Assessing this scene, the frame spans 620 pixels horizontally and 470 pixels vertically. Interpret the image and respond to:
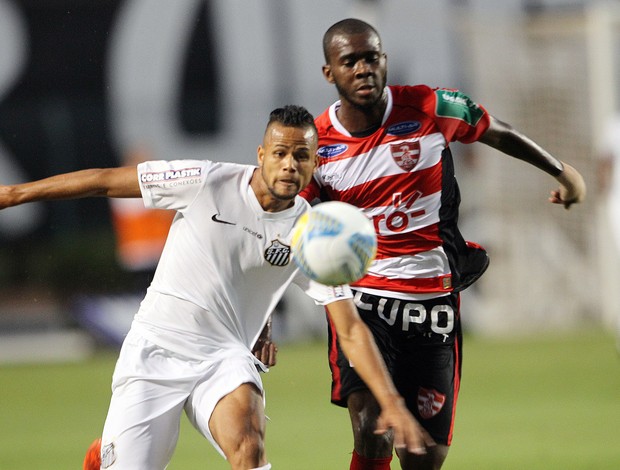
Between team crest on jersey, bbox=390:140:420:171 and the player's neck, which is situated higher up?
the player's neck

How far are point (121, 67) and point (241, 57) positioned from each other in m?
1.99

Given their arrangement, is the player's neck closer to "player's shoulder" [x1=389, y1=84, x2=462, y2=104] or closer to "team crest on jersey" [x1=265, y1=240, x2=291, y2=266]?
"player's shoulder" [x1=389, y1=84, x2=462, y2=104]

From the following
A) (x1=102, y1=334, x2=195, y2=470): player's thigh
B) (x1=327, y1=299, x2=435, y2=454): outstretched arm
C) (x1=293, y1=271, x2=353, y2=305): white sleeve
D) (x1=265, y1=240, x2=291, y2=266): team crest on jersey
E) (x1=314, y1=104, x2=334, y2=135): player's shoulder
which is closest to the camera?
(x1=327, y1=299, x2=435, y2=454): outstretched arm

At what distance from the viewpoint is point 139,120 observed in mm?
18516

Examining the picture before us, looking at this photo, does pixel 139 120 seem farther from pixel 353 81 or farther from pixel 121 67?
pixel 353 81

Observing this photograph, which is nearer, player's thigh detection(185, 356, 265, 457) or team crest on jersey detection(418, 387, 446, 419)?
player's thigh detection(185, 356, 265, 457)

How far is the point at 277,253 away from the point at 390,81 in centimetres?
1465

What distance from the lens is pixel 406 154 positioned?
6438 millimetres

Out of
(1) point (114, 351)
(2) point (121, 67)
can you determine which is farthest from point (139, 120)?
(1) point (114, 351)

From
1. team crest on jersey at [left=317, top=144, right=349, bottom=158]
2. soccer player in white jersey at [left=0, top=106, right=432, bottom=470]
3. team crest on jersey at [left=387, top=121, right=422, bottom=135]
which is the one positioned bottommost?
soccer player in white jersey at [left=0, top=106, right=432, bottom=470]

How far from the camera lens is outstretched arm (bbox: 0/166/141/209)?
555 cm

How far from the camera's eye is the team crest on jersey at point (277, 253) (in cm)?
574

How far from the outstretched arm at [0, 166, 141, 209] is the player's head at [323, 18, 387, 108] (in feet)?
4.25

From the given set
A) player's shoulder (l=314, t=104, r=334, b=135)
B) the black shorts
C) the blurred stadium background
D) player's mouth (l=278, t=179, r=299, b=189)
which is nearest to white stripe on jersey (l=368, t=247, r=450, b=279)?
the black shorts
